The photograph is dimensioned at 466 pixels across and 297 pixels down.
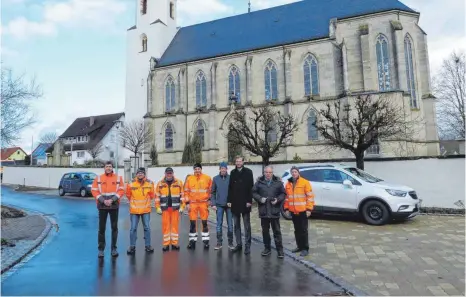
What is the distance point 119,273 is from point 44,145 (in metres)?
79.6

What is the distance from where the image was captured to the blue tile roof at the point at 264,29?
3031cm

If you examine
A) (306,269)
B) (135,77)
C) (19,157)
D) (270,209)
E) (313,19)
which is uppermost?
(313,19)

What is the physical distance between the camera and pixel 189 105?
34.9 meters

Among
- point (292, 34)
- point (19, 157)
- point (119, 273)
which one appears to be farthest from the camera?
point (19, 157)

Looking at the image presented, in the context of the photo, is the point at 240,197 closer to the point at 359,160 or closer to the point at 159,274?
the point at 159,274

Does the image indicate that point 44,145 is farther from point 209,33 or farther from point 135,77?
point 209,33

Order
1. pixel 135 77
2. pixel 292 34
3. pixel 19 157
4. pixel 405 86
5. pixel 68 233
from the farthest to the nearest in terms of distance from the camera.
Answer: pixel 19 157, pixel 135 77, pixel 292 34, pixel 405 86, pixel 68 233

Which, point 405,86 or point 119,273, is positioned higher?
point 405,86

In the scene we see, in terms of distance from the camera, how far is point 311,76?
2981 centimetres

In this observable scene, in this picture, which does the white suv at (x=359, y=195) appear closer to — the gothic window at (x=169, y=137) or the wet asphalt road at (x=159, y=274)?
the wet asphalt road at (x=159, y=274)

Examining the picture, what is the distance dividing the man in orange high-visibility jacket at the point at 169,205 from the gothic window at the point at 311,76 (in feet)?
79.2

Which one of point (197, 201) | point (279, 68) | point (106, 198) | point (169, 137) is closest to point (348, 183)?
point (197, 201)

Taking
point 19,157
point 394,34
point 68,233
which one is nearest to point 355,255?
point 68,233

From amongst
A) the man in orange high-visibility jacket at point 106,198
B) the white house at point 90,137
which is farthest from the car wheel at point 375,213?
the white house at point 90,137
